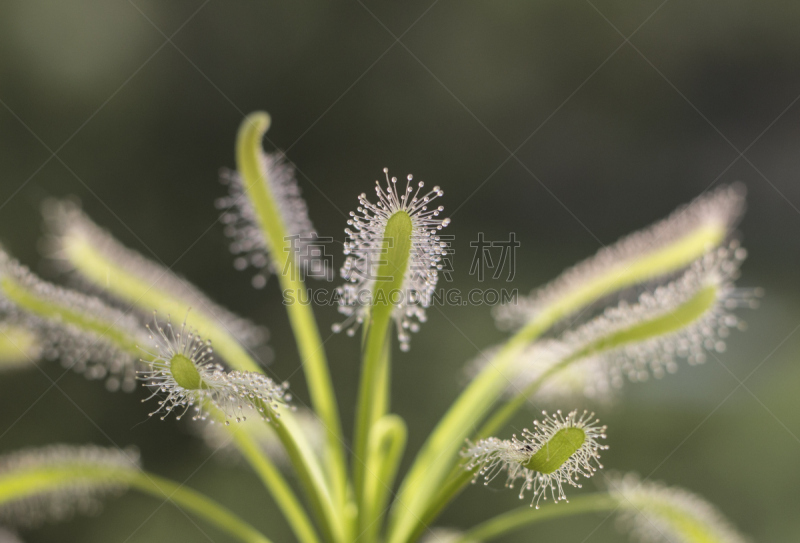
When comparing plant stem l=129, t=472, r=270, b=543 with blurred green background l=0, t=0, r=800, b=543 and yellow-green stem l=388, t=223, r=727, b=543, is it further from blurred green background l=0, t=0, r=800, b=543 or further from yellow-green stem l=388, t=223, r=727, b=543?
blurred green background l=0, t=0, r=800, b=543

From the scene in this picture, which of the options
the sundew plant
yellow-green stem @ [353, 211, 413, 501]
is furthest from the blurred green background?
yellow-green stem @ [353, 211, 413, 501]

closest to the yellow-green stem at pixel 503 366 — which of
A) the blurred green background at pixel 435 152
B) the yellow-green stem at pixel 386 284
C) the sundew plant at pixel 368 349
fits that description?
the sundew plant at pixel 368 349

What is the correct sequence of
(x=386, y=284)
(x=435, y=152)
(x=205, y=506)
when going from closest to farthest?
(x=386, y=284) < (x=205, y=506) < (x=435, y=152)

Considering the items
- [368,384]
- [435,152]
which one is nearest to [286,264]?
[368,384]

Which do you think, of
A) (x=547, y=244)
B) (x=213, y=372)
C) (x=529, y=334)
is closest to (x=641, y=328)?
(x=529, y=334)

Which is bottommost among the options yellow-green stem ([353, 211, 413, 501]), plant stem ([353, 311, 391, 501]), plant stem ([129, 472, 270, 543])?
plant stem ([129, 472, 270, 543])

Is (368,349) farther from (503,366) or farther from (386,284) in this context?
(503,366)

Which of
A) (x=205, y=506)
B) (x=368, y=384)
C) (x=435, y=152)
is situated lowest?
(x=205, y=506)
